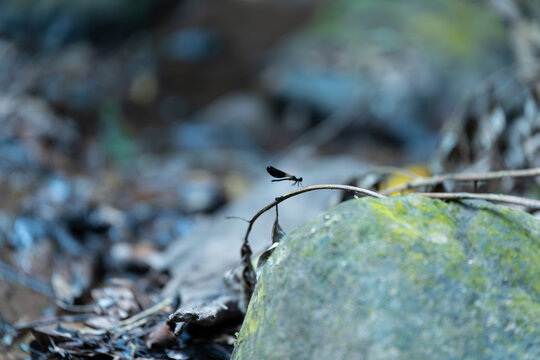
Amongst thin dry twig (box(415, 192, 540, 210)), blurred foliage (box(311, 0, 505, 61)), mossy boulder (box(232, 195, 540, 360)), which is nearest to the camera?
mossy boulder (box(232, 195, 540, 360))

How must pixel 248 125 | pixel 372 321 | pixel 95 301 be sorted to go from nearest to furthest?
1. pixel 372 321
2. pixel 95 301
3. pixel 248 125

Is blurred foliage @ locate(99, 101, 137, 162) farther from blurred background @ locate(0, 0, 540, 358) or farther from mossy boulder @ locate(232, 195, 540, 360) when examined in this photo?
mossy boulder @ locate(232, 195, 540, 360)

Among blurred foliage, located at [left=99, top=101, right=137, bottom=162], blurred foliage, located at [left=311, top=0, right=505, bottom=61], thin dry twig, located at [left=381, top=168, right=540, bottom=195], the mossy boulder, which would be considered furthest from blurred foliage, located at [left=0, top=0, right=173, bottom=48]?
the mossy boulder

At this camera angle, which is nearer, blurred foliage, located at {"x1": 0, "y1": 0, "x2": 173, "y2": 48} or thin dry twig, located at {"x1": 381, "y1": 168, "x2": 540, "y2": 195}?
thin dry twig, located at {"x1": 381, "y1": 168, "x2": 540, "y2": 195}

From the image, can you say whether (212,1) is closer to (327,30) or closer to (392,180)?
(327,30)

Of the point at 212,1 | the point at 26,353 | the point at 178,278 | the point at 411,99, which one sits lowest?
the point at 26,353

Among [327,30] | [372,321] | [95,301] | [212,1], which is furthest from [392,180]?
[212,1]

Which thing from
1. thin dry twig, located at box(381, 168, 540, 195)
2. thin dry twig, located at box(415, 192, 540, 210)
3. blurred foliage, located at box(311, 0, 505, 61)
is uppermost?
blurred foliage, located at box(311, 0, 505, 61)
